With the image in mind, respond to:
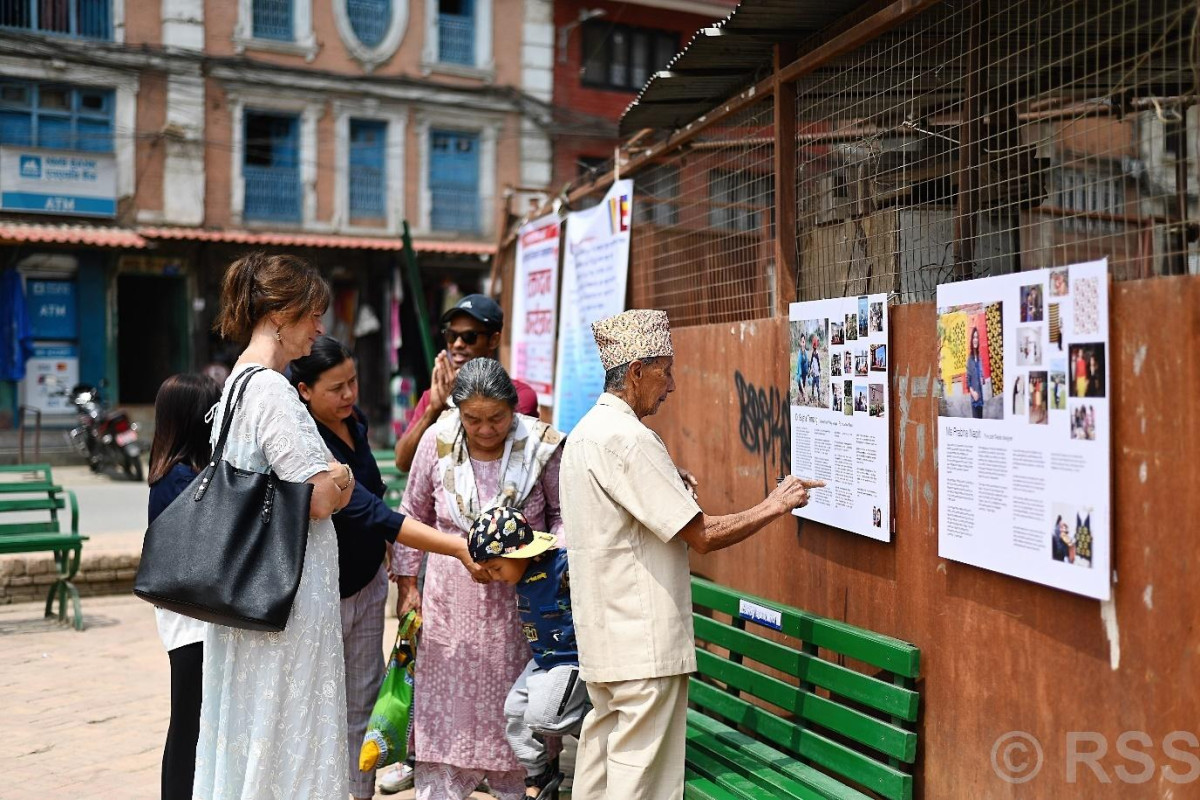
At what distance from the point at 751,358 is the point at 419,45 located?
62.3 feet

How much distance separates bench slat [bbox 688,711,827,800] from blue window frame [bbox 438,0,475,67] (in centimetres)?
1973

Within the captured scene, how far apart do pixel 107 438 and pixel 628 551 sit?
48.8 feet

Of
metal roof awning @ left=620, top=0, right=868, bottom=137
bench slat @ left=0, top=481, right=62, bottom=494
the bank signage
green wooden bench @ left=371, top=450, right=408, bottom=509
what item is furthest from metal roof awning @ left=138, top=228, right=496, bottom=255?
metal roof awning @ left=620, top=0, right=868, bottom=137

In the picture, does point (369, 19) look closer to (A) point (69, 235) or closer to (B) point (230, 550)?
(A) point (69, 235)

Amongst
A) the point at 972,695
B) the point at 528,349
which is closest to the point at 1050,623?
the point at 972,695

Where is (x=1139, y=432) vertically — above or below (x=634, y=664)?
above

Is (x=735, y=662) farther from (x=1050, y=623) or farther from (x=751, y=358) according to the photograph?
(x=1050, y=623)

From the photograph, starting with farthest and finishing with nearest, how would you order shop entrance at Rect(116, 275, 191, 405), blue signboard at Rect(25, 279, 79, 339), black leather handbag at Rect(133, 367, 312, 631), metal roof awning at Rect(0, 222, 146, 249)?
shop entrance at Rect(116, 275, 191, 405)
blue signboard at Rect(25, 279, 79, 339)
metal roof awning at Rect(0, 222, 146, 249)
black leather handbag at Rect(133, 367, 312, 631)

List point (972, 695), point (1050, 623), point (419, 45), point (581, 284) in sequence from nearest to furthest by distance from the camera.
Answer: point (1050, 623) → point (972, 695) → point (581, 284) → point (419, 45)

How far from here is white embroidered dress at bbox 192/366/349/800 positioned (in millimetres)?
3178

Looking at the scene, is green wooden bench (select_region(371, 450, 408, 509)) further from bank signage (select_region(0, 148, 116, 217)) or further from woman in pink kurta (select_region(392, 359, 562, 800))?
bank signage (select_region(0, 148, 116, 217))

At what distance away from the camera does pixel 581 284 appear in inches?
263

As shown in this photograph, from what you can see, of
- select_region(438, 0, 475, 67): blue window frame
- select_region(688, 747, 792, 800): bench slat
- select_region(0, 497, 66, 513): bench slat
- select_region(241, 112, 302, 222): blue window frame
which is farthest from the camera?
select_region(438, 0, 475, 67): blue window frame

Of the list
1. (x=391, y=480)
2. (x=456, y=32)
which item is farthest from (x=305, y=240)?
(x=391, y=480)
